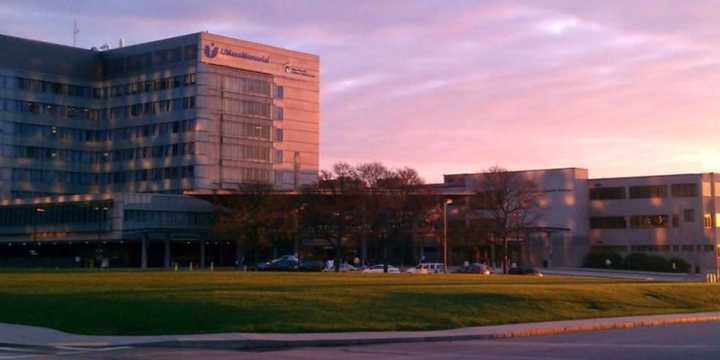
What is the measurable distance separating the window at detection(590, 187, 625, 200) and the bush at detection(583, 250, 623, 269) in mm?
9851

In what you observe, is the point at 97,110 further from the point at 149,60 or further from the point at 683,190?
the point at 683,190

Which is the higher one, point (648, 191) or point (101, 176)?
point (101, 176)

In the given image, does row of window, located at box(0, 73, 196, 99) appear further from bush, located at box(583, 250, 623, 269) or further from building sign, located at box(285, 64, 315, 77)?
bush, located at box(583, 250, 623, 269)

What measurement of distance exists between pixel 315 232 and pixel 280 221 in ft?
13.0

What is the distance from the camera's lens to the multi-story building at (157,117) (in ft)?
443

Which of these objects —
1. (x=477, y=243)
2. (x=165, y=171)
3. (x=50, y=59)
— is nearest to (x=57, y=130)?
(x=50, y=59)

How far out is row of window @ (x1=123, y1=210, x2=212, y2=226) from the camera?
11631 cm

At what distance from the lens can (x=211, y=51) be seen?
13450 centimetres

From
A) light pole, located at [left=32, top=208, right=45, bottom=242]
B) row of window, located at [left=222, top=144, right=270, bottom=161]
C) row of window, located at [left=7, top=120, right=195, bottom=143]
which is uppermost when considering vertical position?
row of window, located at [left=7, top=120, right=195, bottom=143]

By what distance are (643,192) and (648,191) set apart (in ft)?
2.16

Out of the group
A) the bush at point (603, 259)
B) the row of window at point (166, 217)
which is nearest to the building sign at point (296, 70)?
the row of window at point (166, 217)

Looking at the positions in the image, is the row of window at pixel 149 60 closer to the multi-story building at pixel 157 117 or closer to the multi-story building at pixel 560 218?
the multi-story building at pixel 157 117

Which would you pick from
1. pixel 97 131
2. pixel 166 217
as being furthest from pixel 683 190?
pixel 97 131

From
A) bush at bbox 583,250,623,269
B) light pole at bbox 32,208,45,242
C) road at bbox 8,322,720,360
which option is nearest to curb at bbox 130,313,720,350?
road at bbox 8,322,720,360
